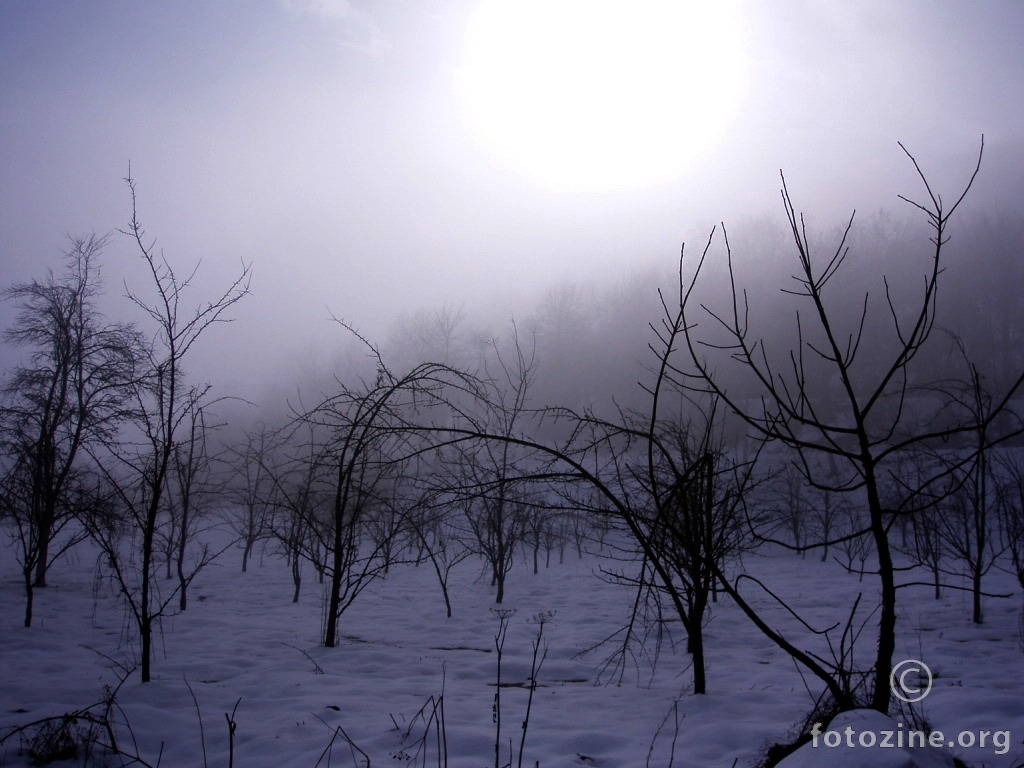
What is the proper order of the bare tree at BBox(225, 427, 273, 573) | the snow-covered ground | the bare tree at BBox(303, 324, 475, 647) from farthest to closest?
1. the bare tree at BBox(225, 427, 273, 573)
2. the snow-covered ground
3. the bare tree at BBox(303, 324, 475, 647)

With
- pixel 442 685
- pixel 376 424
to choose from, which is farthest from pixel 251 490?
pixel 376 424

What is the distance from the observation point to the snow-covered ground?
13.6ft

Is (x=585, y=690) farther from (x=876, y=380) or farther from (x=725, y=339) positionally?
(x=876, y=380)

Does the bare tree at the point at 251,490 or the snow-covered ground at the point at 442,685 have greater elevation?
the bare tree at the point at 251,490

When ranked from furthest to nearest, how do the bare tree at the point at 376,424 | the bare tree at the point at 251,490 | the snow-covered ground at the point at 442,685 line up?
the bare tree at the point at 251,490 → the snow-covered ground at the point at 442,685 → the bare tree at the point at 376,424

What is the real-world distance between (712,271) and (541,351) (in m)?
16.6

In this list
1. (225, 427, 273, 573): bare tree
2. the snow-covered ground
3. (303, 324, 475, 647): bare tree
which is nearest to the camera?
(303, 324, 475, 647): bare tree

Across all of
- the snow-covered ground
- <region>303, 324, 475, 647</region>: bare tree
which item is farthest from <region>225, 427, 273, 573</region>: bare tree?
the snow-covered ground

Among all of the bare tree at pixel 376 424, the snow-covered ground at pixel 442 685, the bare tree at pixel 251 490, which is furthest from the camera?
the bare tree at pixel 251 490

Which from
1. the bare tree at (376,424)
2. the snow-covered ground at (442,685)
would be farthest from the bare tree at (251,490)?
the snow-covered ground at (442,685)

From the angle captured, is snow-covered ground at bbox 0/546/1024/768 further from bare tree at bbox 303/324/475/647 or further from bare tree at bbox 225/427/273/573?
bare tree at bbox 225/427/273/573

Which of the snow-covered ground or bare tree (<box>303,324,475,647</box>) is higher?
bare tree (<box>303,324,475,647</box>)

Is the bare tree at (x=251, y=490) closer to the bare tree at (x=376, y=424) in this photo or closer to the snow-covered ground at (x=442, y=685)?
the bare tree at (x=376, y=424)

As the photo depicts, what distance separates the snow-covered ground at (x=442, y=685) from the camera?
4148 millimetres
